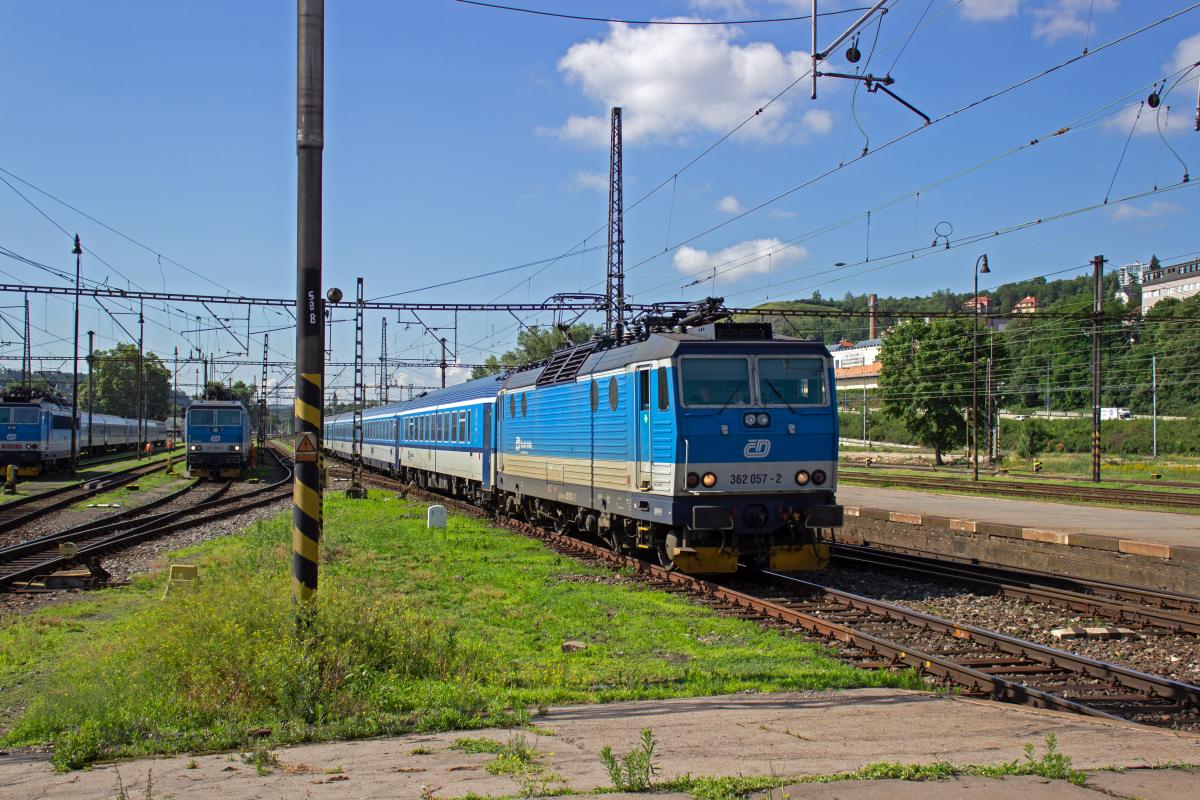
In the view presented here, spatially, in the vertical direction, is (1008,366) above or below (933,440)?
above

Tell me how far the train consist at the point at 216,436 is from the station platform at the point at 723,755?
113ft

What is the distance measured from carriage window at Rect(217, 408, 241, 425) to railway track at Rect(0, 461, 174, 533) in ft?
12.7

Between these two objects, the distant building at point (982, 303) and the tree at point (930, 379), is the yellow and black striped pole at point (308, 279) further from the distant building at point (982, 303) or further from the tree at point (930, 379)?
the tree at point (930, 379)

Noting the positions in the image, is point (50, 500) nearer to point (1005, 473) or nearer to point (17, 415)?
point (17, 415)

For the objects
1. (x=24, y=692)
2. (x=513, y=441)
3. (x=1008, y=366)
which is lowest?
(x=24, y=692)

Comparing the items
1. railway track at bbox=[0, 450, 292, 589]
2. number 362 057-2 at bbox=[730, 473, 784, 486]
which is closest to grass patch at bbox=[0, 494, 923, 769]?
number 362 057-2 at bbox=[730, 473, 784, 486]

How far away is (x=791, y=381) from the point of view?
14.1 m

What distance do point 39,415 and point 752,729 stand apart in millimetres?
40056

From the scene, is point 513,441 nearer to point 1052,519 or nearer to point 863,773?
point 1052,519

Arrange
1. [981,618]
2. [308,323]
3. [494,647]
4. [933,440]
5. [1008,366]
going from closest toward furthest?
[308,323] → [494,647] → [981,618] → [933,440] → [1008,366]

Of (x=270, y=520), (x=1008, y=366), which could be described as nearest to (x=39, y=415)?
(x=270, y=520)

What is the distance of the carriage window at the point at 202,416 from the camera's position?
38.4 meters

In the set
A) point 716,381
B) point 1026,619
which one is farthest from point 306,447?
point 1026,619

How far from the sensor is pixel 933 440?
62.3 meters
